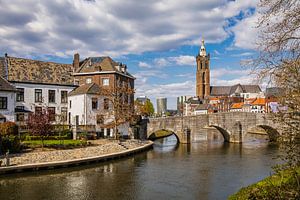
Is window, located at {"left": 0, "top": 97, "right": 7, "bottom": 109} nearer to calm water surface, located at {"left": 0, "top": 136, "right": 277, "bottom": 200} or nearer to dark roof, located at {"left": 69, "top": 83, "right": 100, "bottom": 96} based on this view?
dark roof, located at {"left": 69, "top": 83, "right": 100, "bottom": 96}

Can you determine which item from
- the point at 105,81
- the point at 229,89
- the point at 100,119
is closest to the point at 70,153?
the point at 100,119

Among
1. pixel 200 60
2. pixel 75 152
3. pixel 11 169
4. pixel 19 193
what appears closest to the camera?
pixel 19 193

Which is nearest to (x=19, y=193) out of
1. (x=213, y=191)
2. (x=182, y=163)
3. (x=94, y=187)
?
(x=94, y=187)

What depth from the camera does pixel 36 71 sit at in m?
44.8

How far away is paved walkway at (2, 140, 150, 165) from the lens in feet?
84.3

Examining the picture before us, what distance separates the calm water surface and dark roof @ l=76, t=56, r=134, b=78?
64.9ft

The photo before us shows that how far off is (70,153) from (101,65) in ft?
70.5

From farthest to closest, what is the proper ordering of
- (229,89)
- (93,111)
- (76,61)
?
1. (229,89)
2. (76,61)
3. (93,111)

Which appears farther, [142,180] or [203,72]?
[203,72]

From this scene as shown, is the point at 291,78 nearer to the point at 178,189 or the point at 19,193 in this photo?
the point at 178,189

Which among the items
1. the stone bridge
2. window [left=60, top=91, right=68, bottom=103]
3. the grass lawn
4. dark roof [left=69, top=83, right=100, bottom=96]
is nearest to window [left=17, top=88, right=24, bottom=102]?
window [left=60, top=91, right=68, bottom=103]

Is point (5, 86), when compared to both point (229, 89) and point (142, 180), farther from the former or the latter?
point (229, 89)

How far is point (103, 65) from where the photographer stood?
47.2m

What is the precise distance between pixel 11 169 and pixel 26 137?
352 inches
